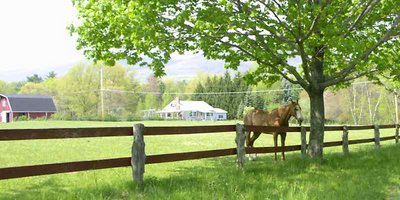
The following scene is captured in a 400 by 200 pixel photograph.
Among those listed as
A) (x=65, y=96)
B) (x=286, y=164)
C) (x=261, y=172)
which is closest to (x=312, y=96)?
(x=286, y=164)

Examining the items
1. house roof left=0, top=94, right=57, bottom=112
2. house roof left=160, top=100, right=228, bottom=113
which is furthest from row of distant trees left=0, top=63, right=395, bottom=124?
house roof left=0, top=94, right=57, bottom=112

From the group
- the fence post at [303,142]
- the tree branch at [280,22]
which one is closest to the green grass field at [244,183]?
the fence post at [303,142]

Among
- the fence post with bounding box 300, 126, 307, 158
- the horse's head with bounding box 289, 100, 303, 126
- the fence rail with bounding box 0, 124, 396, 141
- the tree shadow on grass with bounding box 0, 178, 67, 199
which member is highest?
the horse's head with bounding box 289, 100, 303, 126

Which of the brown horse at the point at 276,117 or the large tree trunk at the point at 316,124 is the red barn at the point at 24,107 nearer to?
the brown horse at the point at 276,117

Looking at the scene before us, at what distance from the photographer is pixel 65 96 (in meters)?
109

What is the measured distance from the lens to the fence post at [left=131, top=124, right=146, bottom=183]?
8984mm

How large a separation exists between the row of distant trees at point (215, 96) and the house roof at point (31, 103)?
438 centimetres

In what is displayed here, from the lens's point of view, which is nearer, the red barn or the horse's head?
the horse's head

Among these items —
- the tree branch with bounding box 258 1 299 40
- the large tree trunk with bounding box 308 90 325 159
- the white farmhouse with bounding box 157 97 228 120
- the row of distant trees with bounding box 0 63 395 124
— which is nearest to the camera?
the tree branch with bounding box 258 1 299 40

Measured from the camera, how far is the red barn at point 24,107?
324 ft

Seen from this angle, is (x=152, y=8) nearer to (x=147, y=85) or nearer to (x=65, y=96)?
(x=65, y=96)

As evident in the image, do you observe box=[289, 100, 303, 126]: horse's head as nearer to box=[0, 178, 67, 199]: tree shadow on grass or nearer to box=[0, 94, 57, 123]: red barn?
box=[0, 178, 67, 199]: tree shadow on grass

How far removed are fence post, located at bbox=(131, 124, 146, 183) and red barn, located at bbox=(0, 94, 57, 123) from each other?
314ft

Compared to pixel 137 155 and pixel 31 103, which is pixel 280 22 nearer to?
pixel 137 155
